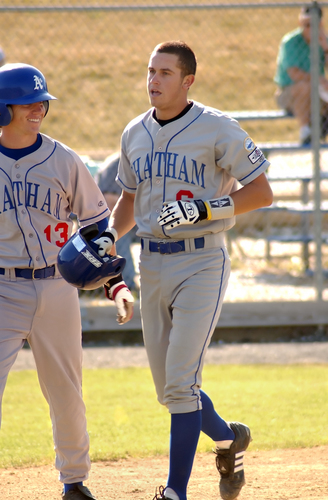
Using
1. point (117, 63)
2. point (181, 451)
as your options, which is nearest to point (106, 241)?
point (181, 451)

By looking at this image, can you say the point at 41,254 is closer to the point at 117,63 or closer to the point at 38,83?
the point at 38,83

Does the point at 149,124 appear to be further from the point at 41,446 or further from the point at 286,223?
the point at 286,223

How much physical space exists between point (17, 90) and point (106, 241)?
0.75m

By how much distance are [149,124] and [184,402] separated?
1.31 m

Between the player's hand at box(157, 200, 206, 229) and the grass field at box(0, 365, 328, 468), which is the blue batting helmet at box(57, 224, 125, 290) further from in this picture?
the grass field at box(0, 365, 328, 468)

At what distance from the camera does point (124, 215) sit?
3631 millimetres

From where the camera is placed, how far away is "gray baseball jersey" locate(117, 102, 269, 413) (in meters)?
3.21

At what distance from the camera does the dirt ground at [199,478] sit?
357 cm

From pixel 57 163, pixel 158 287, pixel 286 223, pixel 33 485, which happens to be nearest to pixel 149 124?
pixel 57 163

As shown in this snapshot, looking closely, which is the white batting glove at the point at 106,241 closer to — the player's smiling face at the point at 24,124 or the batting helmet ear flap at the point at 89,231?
the batting helmet ear flap at the point at 89,231

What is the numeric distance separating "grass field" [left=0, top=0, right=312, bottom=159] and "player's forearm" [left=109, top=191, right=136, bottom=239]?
1188cm

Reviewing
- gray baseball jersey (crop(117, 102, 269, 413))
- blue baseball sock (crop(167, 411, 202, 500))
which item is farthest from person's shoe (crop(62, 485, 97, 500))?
gray baseball jersey (crop(117, 102, 269, 413))

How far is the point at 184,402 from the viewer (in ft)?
10.3

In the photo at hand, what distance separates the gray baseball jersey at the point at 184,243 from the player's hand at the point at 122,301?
134 mm
